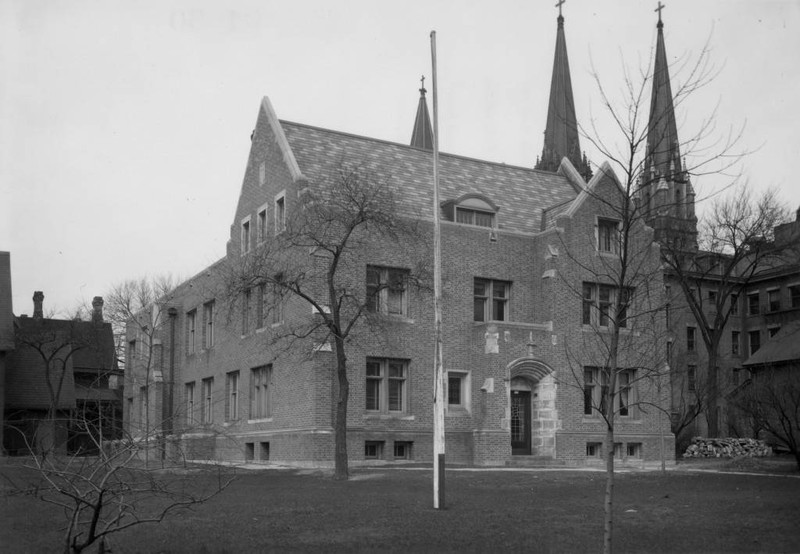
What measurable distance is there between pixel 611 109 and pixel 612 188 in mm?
25775

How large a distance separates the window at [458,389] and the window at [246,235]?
10137 millimetres

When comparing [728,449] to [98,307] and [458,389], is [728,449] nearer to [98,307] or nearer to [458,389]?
[458,389]

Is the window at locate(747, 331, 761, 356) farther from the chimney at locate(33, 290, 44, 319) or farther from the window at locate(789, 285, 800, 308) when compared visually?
the chimney at locate(33, 290, 44, 319)

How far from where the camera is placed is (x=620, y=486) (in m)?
23.7

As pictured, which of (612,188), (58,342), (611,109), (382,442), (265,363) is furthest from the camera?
(58,342)

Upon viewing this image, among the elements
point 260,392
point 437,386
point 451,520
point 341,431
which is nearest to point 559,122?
point 260,392

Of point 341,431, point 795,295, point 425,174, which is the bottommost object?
point 341,431

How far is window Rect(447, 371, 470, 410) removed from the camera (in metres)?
35.0

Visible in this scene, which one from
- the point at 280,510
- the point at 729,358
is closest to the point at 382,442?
the point at 280,510

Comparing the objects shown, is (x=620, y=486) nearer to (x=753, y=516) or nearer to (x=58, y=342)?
(x=753, y=516)

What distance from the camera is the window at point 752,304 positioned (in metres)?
75.6

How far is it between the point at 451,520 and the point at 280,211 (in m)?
21.3

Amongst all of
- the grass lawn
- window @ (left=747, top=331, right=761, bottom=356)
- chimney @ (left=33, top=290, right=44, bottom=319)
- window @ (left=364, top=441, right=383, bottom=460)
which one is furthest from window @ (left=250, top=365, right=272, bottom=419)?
window @ (left=747, top=331, right=761, bottom=356)

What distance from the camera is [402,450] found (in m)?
34.3
